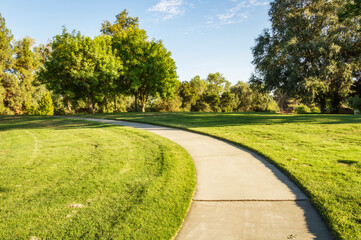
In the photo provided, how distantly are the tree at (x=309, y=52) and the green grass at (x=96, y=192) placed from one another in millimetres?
19157

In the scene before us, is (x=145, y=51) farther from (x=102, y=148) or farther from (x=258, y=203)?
(x=258, y=203)

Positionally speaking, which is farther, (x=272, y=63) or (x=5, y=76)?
(x=5, y=76)

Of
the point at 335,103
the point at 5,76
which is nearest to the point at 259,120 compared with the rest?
the point at 335,103

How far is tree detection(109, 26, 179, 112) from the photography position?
1115 inches

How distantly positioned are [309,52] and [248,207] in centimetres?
2455

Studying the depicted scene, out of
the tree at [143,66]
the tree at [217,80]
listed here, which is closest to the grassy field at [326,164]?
the tree at [143,66]

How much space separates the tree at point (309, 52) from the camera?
20750 millimetres

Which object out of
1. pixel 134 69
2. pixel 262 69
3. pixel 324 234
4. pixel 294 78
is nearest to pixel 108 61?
pixel 134 69

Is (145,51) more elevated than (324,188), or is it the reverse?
(145,51)

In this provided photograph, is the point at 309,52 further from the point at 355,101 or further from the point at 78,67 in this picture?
the point at 78,67

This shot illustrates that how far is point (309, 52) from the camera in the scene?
74.7ft

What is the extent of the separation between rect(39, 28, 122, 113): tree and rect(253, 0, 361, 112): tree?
1833cm

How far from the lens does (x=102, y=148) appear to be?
7.60 metres

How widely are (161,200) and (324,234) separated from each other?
7.78ft
